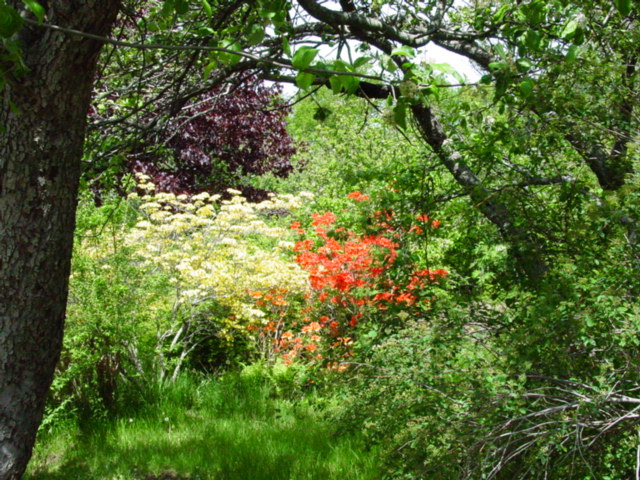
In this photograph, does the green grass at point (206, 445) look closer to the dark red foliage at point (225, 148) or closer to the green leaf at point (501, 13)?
the green leaf at point (501, 13)

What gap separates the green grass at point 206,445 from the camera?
4.43 metres

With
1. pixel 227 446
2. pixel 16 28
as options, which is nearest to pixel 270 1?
pixel 16 28

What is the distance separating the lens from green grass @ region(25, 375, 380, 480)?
443 centimetres

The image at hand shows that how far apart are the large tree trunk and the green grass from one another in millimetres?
2318

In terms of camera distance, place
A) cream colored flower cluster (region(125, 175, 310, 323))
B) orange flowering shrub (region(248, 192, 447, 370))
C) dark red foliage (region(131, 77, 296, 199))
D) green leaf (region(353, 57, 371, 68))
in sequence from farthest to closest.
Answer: dark red foliage (region(131, 77, 296, 199)) < cream colored flower cluster (region(125, 175, 310, 323)) < orange flowering shrub (region(248, 192, 447, 370)) < green leaf (region(353, 57, 371, 68))

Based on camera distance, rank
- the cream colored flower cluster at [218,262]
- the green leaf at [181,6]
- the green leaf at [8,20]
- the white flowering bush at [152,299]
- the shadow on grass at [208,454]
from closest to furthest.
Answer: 1. the green leaf at [8,20]
2. the green leaf at [181,6]
3. the shadow on grass at [208,454]
4. the white flowering bush at [152,299]
5. the cream colored flower cluster at [218,262]

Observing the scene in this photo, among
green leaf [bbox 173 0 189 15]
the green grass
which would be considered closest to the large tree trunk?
green leaf [bbox 173 0 189 15]

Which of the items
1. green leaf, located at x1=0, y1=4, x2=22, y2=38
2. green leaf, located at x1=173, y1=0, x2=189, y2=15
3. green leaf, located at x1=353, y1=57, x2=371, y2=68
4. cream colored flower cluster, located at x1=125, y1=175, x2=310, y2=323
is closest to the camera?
green leaf, located at x1=0, y1=4, x2=22, y2=38

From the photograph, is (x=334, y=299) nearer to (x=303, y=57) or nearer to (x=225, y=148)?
(x=225, y=148)

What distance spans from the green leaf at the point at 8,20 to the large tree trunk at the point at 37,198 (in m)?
0.54

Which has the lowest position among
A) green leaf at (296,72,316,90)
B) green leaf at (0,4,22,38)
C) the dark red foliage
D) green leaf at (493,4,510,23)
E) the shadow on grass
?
the shadow on grass

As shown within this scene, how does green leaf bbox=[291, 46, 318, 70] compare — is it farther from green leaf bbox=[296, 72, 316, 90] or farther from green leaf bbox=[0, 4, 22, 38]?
green leaf bbox=[0, 4, 22, 38]

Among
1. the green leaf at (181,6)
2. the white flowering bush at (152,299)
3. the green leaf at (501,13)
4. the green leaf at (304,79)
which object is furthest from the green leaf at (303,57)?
the white flowering bush at (152,299)

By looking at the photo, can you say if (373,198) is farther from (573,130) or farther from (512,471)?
(512,471)
